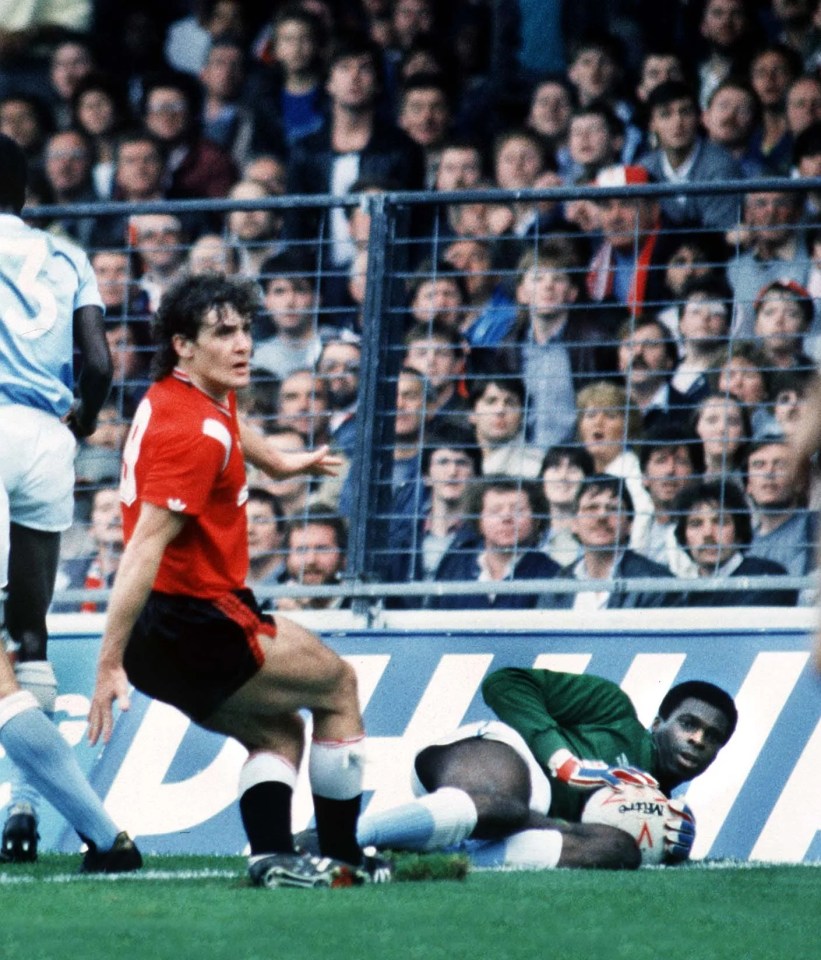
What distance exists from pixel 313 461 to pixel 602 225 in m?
3.37

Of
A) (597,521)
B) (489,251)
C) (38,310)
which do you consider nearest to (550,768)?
(597,521)

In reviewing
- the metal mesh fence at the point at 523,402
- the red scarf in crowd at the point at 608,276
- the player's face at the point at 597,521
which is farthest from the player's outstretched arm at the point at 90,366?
the red scarf in crowd at the point at 608,276

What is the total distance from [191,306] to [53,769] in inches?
52.1

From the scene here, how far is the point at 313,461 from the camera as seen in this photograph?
19.7 ft

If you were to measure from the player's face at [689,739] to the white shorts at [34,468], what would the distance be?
6.65 ft

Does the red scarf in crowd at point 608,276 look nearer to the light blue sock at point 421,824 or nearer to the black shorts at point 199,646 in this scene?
the light blue sock at point 421,824

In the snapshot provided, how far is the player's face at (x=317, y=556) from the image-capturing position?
799 cm

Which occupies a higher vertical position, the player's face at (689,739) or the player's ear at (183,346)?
the player's ear at (183,346)

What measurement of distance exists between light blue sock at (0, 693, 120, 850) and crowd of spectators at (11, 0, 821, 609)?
1.81 m

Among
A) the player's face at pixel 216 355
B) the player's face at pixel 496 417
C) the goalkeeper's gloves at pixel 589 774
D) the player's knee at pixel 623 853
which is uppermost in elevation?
the player's face at pixel 216 355

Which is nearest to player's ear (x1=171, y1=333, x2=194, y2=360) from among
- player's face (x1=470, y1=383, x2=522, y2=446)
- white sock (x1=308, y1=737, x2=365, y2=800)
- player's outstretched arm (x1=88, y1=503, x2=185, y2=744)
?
player's outstretched arm (x1=88, y1=503, x2=185, y2=744)

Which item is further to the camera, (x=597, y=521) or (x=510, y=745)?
(x=597, y=521)

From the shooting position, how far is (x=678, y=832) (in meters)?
6.25

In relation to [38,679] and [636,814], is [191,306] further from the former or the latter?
[636,814]
